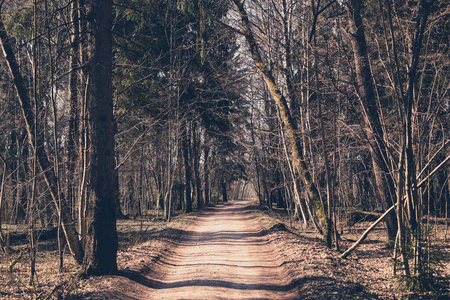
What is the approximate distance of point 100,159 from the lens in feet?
24.6

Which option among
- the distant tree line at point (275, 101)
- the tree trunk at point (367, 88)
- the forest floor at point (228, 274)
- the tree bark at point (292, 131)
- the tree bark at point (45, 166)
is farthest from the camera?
the tree bark at point (292, 131)

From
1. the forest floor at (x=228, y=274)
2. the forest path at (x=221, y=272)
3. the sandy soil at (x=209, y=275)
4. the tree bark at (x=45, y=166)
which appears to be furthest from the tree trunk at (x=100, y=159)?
the tree bark at (x=45, y=166)

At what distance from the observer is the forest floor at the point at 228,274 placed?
20.9 feet

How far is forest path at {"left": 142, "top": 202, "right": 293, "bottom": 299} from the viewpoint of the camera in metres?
6.61

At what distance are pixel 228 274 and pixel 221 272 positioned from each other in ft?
0.76

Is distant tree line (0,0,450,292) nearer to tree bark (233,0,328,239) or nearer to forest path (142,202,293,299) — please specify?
tree bark (233,0,328,239)

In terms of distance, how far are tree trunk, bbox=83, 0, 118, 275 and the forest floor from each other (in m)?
0.47

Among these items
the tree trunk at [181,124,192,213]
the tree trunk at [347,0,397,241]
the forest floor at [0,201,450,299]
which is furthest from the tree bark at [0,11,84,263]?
the tree trunk at [181,124,192,213]

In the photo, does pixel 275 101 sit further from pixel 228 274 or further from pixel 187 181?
pixel 187 181

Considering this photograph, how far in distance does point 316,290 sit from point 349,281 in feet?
3.00

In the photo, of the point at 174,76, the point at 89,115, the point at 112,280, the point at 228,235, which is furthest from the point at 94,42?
the point at 174,76

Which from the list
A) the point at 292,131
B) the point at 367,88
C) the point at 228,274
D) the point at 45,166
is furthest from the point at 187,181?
the point at 228,274

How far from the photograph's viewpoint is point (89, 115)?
7.59 m

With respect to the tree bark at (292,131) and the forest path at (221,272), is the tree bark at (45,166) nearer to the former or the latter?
the forest path at (221,272)
